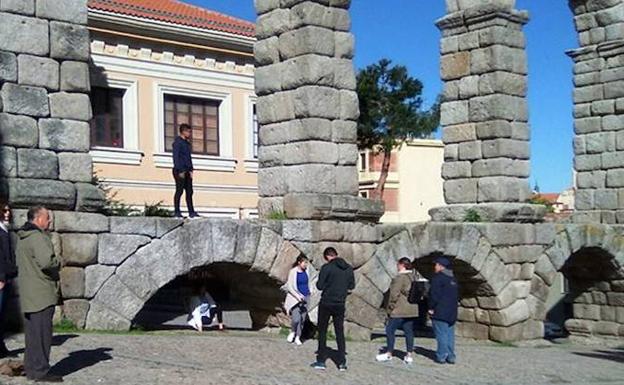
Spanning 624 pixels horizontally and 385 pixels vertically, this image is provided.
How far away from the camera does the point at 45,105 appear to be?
35.9 feet

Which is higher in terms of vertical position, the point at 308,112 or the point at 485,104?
the point at 485,104

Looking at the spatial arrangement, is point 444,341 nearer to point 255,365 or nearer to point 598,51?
point 255,365

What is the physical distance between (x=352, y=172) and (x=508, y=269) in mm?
3959

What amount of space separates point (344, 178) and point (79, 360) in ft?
16.7

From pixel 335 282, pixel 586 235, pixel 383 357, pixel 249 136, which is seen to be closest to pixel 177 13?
pixel 249 136

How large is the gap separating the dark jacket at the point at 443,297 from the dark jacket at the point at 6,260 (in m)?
5.55

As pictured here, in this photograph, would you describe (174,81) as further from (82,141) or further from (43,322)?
(43,322)

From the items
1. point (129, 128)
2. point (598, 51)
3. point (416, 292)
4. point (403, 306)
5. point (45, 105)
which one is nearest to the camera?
point (45, 105)

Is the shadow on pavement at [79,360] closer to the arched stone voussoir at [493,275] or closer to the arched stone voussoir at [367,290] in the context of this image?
the arched stone voussoir at [367,290]

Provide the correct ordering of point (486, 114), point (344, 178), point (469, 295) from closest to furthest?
1. point (344, 178)
2. point (486, 114)
3. point (469, 295)

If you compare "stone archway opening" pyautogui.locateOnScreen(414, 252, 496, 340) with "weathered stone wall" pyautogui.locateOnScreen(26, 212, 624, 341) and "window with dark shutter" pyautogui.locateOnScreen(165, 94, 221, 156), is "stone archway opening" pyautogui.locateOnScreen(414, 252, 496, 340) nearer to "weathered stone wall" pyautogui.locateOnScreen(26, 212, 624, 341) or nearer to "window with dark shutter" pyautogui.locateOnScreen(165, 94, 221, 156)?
"weathered stone wall" pyautogui.locateOnScreen(26, 212, 624, 341)

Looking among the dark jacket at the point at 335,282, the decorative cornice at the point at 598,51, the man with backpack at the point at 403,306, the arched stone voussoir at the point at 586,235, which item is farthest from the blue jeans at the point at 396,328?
the decorative cornice at the point at 598,51

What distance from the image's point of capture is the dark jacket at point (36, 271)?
8.18 meters

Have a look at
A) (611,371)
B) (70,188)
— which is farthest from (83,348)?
(611,371)
